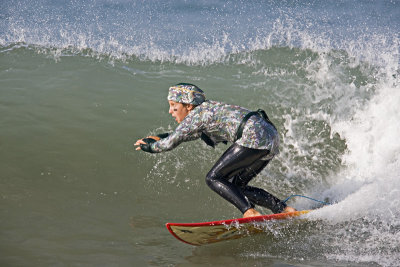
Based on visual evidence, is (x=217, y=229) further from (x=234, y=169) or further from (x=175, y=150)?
(x=175, y=150)

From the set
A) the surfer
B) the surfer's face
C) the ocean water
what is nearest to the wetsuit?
the surfer

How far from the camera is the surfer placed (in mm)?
4402

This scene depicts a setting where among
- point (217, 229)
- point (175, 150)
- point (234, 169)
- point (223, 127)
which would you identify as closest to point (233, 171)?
point (234, 169)

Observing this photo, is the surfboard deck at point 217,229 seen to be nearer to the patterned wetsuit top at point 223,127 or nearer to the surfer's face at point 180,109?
the patterned wetsuit top at point 223,127

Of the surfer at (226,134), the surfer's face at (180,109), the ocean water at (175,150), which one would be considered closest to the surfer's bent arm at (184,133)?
the surfer at (226,134)

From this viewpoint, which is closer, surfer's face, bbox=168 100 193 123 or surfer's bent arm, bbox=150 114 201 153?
surfer's bent arm, bbox=150 114 201 153

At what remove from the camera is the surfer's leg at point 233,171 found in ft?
14.7

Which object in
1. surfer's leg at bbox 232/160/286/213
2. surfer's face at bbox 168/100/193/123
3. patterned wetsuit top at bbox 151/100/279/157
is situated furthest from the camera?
surfer's leg at bbox 232/160/286/213

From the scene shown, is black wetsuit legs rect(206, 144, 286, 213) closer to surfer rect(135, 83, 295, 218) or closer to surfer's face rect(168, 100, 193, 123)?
surfer rect(135, 83, 295, 218)

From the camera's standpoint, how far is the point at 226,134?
451 cm

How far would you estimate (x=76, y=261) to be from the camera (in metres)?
3.95

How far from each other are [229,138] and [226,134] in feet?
0.18

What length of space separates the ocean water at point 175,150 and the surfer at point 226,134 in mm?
648

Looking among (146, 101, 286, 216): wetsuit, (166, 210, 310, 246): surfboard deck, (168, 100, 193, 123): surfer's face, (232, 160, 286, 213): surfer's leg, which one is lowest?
(166, 210, 310, 246): surfboard deck
